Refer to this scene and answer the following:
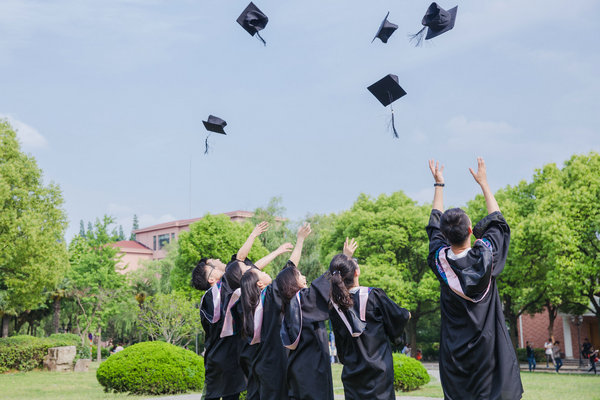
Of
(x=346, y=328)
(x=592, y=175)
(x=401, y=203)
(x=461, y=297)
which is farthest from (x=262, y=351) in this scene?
(x=401, y=203)

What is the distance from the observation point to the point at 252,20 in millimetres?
8438

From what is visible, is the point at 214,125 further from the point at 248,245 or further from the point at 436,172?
the point at 436,172

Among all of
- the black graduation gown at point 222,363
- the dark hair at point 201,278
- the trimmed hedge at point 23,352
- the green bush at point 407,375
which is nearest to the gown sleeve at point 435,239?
the black graduation gown at point 222,363

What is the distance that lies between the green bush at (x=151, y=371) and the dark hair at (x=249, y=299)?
8086 millimetres

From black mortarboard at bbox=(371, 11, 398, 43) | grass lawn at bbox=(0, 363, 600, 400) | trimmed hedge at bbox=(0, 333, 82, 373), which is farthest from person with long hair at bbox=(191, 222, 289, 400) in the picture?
trimmed hedge at bbox=(0, 333, 82, 373)

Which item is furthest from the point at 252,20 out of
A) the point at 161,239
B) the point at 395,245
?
the point at 161,239

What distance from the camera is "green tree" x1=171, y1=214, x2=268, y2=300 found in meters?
34.7

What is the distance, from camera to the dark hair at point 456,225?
402 centimetres

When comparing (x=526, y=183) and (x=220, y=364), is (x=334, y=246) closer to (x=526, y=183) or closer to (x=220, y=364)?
(x=526, y=183)

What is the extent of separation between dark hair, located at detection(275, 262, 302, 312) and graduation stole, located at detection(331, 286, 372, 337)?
387 millimetres

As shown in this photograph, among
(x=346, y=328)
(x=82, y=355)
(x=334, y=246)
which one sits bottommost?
(x=82, y=355)

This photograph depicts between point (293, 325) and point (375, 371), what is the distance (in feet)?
2.63

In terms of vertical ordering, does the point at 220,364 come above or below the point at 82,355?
above

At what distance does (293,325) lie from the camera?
5.16 meters
